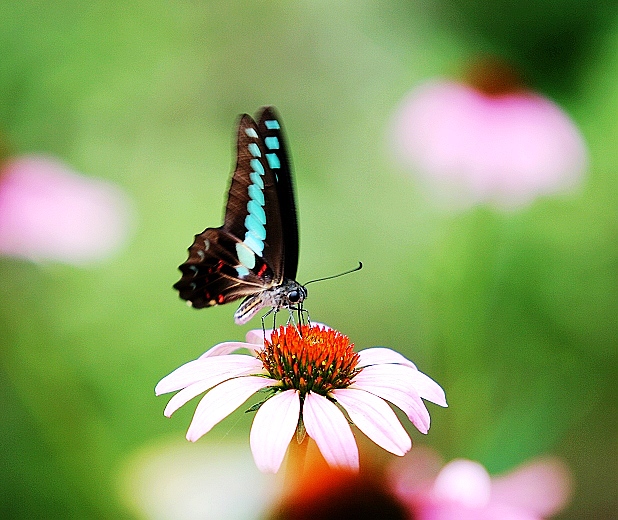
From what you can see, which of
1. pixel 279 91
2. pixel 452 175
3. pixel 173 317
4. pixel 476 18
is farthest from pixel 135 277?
pixel 476 18

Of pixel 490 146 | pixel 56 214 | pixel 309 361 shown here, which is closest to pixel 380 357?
pixel 309 361

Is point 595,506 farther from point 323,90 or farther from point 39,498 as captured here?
point 323,90

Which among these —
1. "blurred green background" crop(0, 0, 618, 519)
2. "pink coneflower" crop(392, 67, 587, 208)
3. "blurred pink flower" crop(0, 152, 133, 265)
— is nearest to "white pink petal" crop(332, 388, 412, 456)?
"blurred green background" crop(0, 0, 618, 519)

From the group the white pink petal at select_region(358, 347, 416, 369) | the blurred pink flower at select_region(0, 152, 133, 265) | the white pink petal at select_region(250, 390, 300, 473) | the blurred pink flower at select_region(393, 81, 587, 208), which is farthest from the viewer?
the blurred pink flower at select_region(393, 81, 587, 208)

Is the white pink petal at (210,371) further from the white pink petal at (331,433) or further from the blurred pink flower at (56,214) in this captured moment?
the blurred pink flower at (56,214)

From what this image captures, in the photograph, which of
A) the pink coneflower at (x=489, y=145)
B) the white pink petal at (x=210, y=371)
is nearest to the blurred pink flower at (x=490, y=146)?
the pink coneflower at (x=489, y=145)

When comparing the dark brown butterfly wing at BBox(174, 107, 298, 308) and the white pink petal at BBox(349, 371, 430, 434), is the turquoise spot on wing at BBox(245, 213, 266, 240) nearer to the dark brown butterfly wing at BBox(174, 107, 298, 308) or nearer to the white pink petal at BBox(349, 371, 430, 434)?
the dark brown butterfly wing at BBox(174, 107, 298, 308)

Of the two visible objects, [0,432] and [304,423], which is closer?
[304,423]
